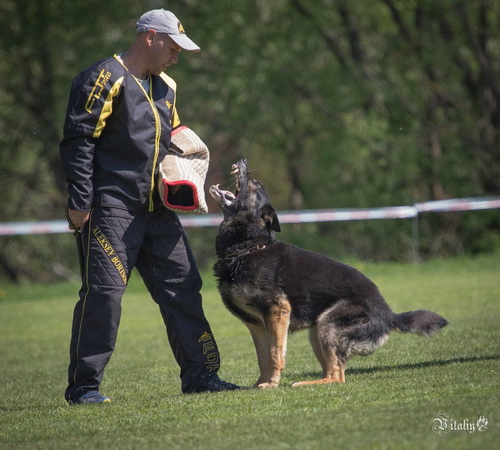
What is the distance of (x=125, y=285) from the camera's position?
514 cm

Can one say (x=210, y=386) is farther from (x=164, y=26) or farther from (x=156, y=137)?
(x=164, y=26)

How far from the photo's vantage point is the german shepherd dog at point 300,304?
5.38m

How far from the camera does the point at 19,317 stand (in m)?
12.5

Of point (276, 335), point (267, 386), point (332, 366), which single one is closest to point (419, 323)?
point (332, 366)

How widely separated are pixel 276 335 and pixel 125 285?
101 cm

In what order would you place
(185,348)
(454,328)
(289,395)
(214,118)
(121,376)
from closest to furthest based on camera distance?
(289,395)
(185,348)
(121,376)
(454,328)
(214,118)

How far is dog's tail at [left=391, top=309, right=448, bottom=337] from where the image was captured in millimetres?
5496

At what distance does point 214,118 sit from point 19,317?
1105cm

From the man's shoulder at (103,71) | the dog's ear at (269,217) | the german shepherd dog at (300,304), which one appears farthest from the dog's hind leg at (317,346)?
the man's shoulder at (103,71)

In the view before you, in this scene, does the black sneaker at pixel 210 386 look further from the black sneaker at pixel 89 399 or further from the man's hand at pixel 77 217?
the man's hand at pixel 77 217

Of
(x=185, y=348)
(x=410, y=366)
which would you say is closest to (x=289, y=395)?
(x=185, y=348)

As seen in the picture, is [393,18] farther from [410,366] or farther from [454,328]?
[410,366]

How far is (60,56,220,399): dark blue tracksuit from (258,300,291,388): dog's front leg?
Result: 629 mm

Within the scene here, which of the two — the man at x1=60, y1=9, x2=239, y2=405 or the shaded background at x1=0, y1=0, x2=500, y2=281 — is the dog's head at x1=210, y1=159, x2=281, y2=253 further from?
the shaded background at x1=0, y1=0, x2=500, y2=281
